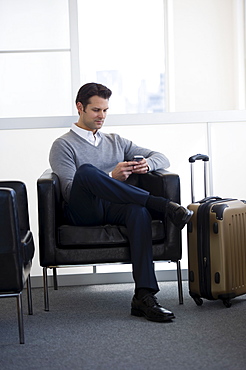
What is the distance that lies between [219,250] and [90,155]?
2.93 feet

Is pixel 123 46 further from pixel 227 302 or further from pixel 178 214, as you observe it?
pixel 227 302

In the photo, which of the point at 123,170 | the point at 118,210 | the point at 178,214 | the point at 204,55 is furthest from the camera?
the point at 204,55

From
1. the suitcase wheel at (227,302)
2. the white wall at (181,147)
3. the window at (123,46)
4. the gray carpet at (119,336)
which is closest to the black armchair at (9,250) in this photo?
the gray carpet at (119,336)

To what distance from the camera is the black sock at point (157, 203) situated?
296cm

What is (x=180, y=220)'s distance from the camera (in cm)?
289

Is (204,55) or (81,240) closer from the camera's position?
(81,240)

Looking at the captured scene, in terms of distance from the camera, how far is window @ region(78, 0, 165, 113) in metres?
6.83

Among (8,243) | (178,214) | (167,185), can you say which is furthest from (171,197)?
(8,243)

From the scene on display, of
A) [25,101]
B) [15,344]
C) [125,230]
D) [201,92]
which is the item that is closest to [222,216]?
[125,230]

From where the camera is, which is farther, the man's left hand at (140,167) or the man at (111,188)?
the man's left hand at (140,167)

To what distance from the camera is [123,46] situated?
7004 mm

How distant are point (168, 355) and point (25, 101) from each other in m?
4.31

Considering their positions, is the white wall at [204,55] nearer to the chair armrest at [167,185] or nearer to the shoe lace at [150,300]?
the chair armrest at [167,185]

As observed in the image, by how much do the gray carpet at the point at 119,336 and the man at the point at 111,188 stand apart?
191mm
